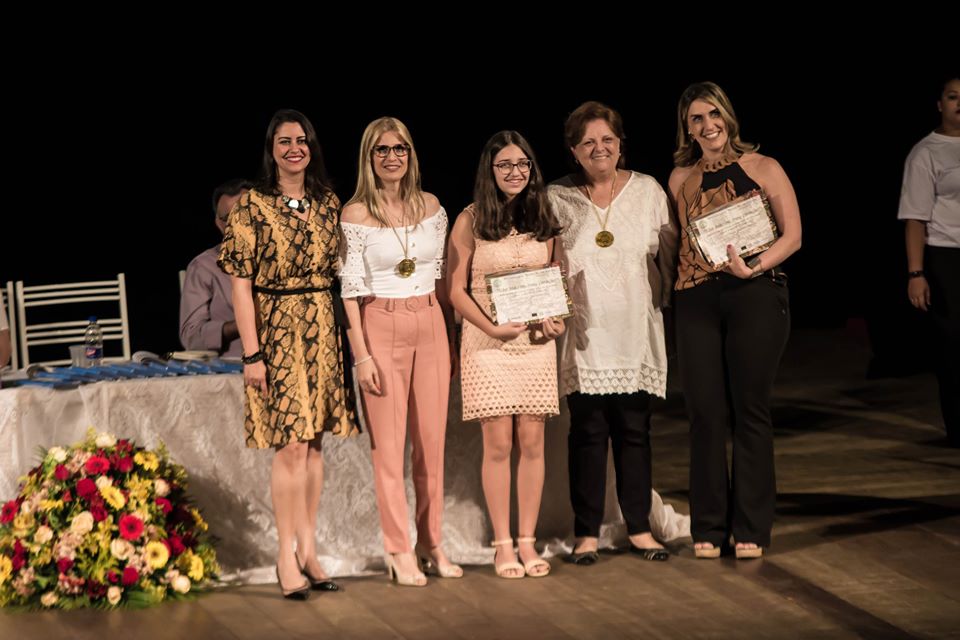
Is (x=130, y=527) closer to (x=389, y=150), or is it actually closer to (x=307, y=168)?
(x=307, y=168)

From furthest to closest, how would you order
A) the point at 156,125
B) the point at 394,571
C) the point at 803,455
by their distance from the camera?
the point at 156,125 < the point at 803,455 < the point at 394,571

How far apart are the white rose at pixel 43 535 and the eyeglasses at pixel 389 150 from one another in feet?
5.15

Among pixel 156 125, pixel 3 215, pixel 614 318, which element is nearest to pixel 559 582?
pixel 614 318

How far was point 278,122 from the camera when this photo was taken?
4438 millimetres

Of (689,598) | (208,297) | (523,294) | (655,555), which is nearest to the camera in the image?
(689,598)

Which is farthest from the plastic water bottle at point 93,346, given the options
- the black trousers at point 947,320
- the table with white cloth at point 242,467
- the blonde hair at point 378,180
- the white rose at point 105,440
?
the black trousers at point 947,320

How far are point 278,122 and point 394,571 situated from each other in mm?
1521

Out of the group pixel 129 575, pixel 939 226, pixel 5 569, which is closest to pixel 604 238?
pixel 129 575

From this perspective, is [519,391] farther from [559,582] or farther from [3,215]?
[3,215]

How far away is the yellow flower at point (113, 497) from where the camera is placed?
4.50 meters

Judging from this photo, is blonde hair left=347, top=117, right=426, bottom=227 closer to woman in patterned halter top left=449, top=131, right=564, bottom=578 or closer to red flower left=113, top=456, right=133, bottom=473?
woman in patterned halter top left=449, top=131, right=564, bottom=578

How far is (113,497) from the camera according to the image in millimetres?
4508

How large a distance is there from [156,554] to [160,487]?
0.22 m

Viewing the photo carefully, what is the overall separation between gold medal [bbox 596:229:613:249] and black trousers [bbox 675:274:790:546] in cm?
30
